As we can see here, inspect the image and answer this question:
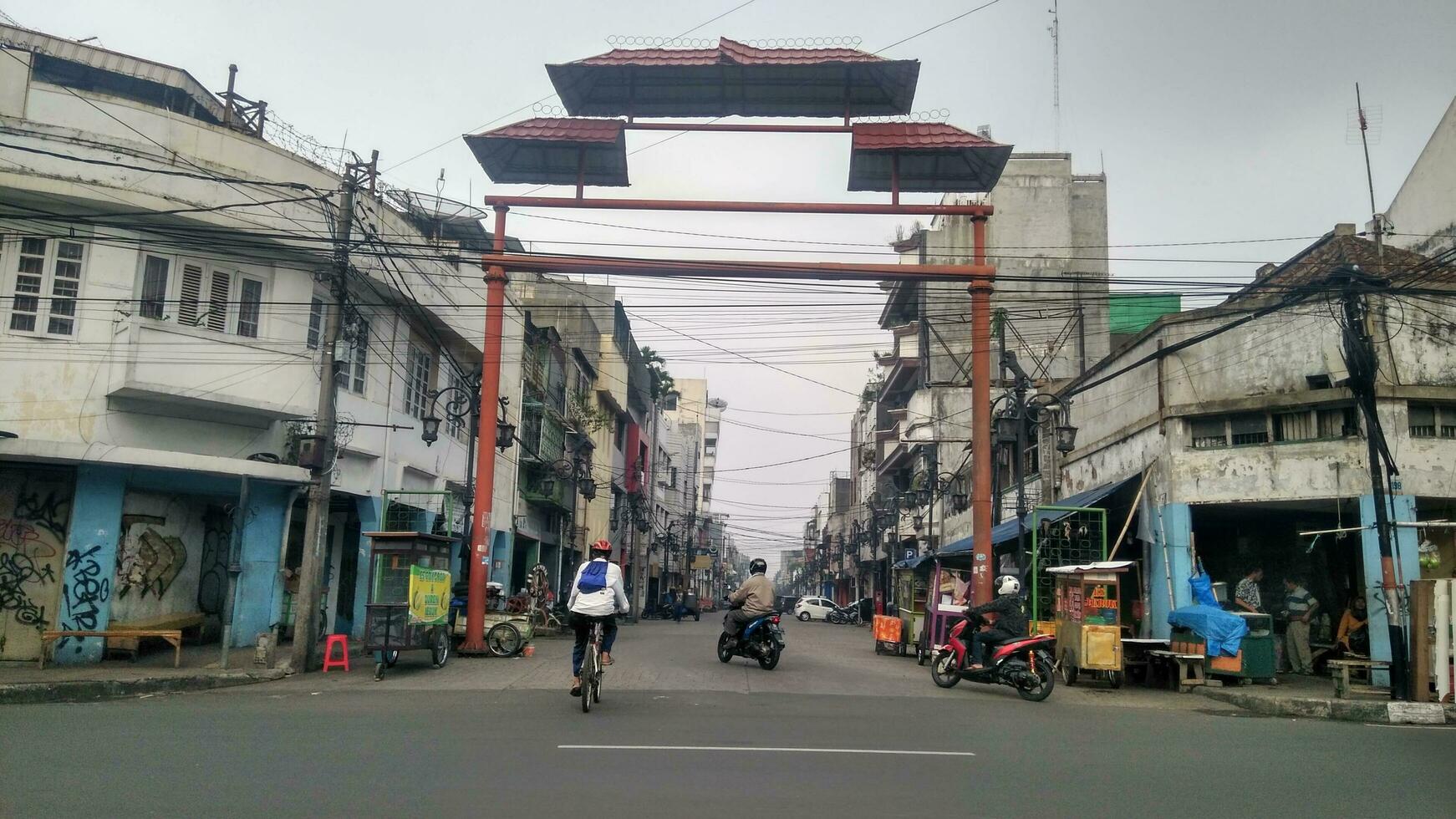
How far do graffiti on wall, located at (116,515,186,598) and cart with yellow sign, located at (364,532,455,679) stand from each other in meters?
5.02

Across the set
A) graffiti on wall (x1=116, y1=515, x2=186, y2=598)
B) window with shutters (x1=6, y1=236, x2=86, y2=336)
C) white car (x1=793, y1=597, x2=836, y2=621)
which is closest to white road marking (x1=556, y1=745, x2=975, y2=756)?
graffiti on wall (x1=116, y1=515, x2=186, y2=598)

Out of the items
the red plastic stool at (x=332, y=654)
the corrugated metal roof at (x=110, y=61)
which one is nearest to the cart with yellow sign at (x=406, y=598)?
the red plastic stool at (x=332, y=654)

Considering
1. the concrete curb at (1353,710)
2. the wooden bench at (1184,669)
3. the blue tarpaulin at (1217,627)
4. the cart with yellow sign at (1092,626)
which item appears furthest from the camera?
the wooden bench at (1184,669)

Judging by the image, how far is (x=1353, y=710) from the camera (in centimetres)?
1329

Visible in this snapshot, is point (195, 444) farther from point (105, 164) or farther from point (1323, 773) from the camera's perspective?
point (1323, 773)

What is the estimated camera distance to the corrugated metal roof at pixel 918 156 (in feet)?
66.0

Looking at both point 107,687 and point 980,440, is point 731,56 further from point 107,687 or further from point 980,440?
point 107,687

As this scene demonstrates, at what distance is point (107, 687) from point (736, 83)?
14.0 meters

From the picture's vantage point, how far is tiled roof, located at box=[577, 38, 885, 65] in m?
19.4

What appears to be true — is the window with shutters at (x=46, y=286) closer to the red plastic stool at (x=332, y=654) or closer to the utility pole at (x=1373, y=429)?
the red plastic stool at (x=332, y=654)

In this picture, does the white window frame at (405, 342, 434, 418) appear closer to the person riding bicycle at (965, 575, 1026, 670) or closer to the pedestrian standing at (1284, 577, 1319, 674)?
the person riding bicycle at (965, 575, 1026, 670)

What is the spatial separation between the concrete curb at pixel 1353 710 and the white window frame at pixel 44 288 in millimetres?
18895

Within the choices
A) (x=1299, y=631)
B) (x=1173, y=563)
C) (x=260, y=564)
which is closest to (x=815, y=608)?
(x=1173, y=563)

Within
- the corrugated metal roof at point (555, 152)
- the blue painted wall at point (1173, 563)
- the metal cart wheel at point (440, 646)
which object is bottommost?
the metal cart wheel at point (440, 646)
